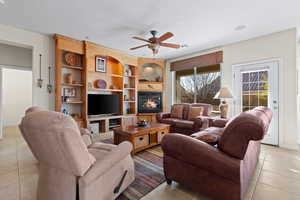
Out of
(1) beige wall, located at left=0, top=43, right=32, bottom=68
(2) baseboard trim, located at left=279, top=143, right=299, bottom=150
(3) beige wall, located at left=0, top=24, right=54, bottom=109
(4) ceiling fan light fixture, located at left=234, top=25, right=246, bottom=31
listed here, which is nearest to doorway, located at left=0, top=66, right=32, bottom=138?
(1) beige wall, located at left=0, top=43, right=32, bottom=68

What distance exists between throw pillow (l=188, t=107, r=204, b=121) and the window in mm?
1001

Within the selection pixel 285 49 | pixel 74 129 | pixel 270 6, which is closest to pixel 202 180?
pixel 74 129

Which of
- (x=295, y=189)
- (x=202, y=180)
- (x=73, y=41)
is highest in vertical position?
(x=73, y=41)

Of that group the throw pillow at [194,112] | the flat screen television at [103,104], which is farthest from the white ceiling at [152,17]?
the throw pillow at [194,112]

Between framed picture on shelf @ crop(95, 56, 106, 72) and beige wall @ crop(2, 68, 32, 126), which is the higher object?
framed picture on shelf @ crop(95, 56, 106, 72)

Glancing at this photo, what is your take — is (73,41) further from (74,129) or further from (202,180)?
(202,180)

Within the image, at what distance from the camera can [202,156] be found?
54.2 inches

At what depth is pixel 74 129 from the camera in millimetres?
1011

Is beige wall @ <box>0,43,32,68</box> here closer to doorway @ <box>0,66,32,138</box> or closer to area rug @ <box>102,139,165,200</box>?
doorway @ <box>0,66,32,138</box>

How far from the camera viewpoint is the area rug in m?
1.62

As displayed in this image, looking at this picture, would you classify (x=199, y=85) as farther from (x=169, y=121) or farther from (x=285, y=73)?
(x=285, y=73)

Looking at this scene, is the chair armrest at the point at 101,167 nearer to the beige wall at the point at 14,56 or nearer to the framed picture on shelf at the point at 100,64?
the framed picture on shelf at the point at 100,64

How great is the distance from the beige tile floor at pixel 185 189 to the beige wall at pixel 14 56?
245 centimetres

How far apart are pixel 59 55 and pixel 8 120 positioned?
407 centimetres
